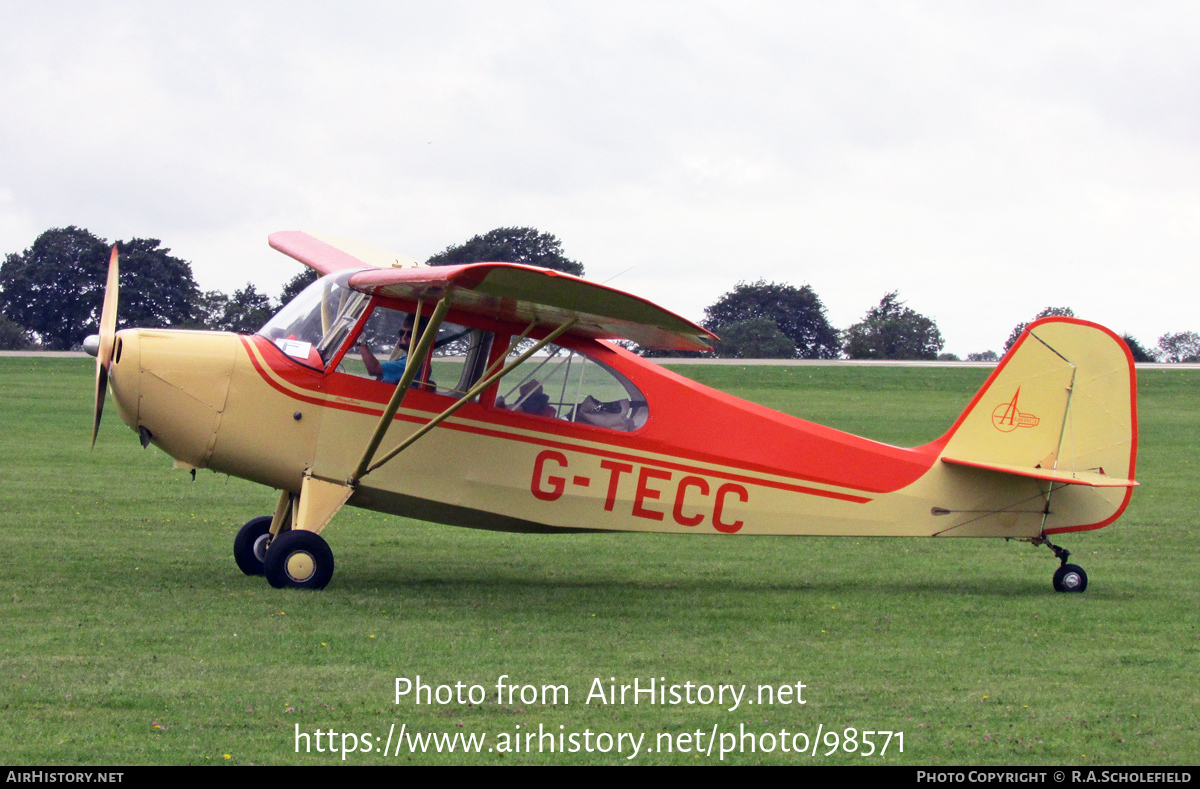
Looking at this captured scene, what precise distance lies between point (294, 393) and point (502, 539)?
189 inches

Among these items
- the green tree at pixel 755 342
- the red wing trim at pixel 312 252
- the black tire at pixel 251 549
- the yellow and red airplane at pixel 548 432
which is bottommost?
the black tire at pixel 251 549

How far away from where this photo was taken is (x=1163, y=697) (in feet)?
22.3

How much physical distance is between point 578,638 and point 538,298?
2.45 m

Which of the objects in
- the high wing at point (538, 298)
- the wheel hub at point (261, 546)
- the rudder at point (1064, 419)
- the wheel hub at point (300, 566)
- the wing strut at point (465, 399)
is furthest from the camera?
the wheel hub at point (261, 546)

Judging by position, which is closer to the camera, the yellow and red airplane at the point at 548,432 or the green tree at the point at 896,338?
the yellow and red airplane at the point at 548,432

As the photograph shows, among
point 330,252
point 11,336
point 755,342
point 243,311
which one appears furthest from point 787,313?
point 330,252

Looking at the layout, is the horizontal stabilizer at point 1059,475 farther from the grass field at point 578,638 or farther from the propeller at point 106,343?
the propeller at point 106,343

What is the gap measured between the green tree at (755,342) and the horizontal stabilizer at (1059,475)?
197 feet

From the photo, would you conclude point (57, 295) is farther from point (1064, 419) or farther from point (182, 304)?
point (1064, 419)

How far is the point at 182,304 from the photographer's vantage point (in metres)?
64.4

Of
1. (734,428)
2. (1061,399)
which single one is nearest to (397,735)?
(734,428)

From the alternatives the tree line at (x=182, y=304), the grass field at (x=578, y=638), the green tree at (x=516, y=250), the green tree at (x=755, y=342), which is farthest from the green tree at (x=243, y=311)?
the grass field at (x=578, y=638)

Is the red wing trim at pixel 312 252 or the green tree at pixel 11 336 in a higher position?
the red wing trim at pixel 312 252

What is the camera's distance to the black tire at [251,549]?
10336 mm
